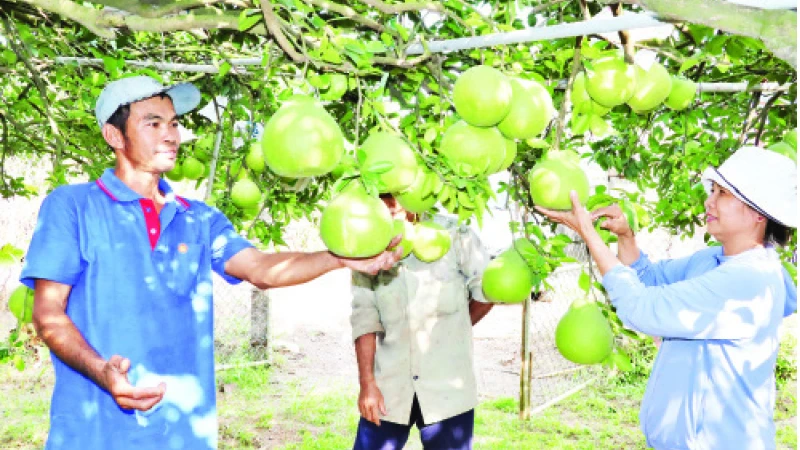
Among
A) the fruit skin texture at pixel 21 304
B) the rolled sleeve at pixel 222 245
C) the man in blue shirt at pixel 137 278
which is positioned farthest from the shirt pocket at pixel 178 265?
the fruit skin texture at pixel 21 304

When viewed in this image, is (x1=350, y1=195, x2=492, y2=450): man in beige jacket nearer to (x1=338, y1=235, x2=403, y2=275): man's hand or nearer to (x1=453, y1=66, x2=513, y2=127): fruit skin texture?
(x1=338, y1=235, x2=403, y2=275): man's hand

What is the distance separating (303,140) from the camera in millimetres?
1357

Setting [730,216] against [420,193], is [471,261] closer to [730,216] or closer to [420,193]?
[730,216]

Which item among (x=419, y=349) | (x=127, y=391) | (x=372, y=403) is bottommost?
(x=372, y=403)

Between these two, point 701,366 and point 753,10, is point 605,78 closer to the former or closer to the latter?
point 753,10

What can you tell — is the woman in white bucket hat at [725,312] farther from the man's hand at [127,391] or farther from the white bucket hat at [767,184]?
the man's hand at [127,391]

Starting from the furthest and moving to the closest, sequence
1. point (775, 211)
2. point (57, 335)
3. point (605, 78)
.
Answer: point (775, 211)
point (57, 335)
point (605, 78)

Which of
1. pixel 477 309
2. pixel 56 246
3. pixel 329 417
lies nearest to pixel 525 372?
pixel 329 417

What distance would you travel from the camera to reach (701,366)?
230 cm

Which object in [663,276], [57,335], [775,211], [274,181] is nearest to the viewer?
[57,335]

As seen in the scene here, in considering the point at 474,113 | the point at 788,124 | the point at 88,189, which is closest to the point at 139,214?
the point at 88,189

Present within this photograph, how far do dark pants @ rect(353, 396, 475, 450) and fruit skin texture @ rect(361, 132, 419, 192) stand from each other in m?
1.98

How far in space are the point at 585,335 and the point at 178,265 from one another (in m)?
1.25

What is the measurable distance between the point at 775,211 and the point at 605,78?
2.74ft
